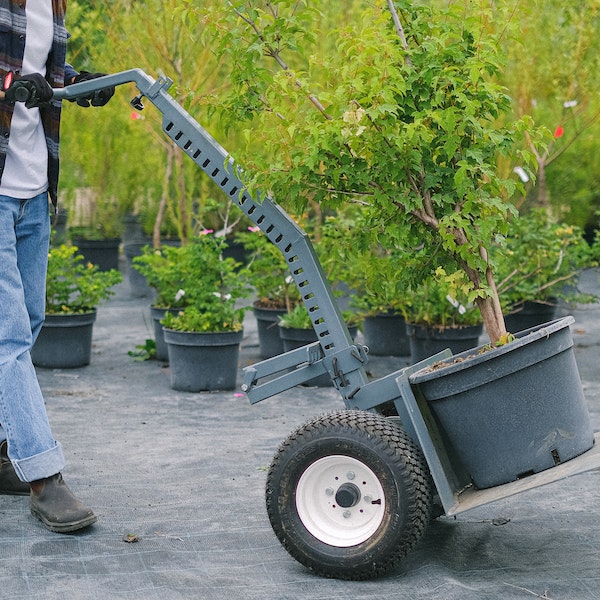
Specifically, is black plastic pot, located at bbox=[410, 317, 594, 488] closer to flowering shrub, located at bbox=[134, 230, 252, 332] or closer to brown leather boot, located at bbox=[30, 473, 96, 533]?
brown leather boot, located at bbox=[30, 473, 96, 533]

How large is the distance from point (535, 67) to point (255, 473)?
558 centimetres

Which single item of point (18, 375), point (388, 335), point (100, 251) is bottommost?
point (388, 335)

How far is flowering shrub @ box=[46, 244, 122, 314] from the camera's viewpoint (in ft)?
19.1

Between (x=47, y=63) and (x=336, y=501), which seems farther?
(x=47, y=63)

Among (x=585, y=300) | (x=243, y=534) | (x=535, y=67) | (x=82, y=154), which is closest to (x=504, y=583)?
(x=243, y=534)

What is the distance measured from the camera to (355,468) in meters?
2.88

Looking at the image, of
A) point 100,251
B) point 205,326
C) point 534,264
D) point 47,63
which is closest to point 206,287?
point 205,326

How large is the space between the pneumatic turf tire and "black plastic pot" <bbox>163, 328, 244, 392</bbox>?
8.34ft

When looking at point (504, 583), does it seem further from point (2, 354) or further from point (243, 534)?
point (2, 354)

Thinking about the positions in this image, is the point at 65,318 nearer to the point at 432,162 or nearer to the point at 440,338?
the point at 440,338

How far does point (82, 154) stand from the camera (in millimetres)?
9977

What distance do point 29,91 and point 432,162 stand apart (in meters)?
1.18

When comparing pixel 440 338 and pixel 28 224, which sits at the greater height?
pixel 28 224

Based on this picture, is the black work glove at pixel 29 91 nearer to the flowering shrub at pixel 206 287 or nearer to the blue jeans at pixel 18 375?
the blue jeans at pixel 18 375
